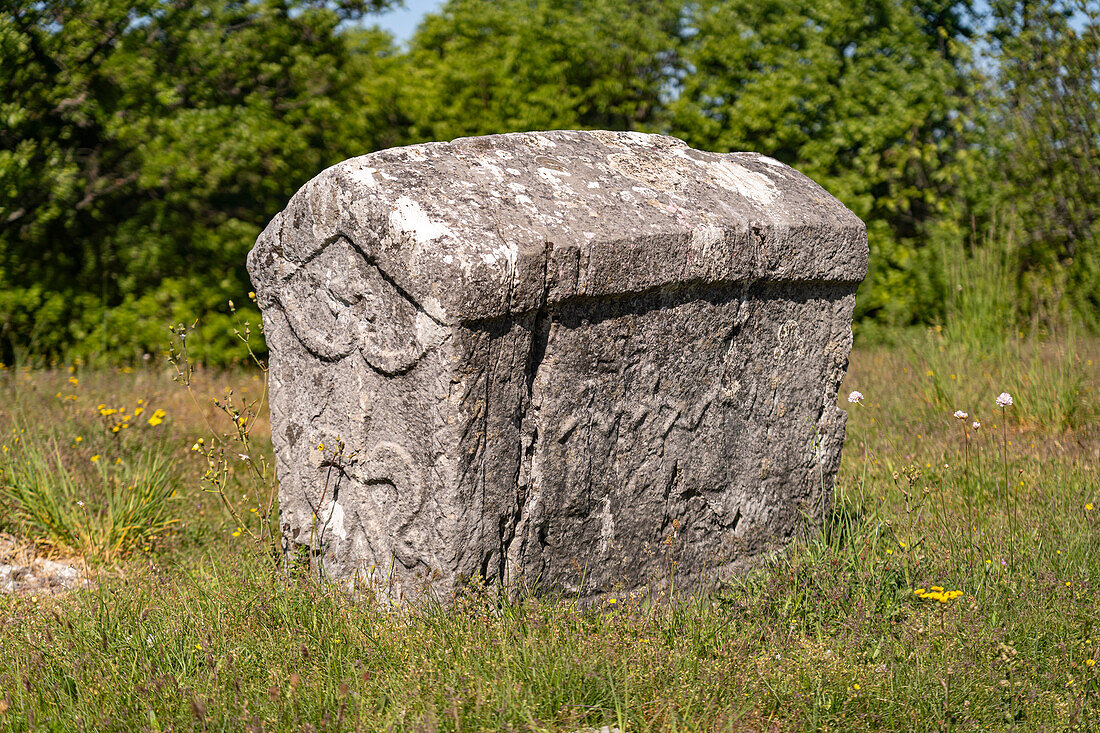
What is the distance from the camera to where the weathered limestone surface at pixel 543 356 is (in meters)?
2.27

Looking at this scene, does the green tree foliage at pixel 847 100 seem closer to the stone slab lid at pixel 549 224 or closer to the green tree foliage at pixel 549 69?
the green tree foliage at pixel 549 69

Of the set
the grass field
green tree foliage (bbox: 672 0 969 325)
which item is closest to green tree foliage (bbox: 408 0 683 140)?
green tree foliage (bbox: 672 0 969 325)

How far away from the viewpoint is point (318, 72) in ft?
23.6

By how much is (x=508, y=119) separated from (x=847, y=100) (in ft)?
9.68

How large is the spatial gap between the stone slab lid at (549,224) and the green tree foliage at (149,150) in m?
4.04

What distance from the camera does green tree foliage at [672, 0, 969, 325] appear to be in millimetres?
7555

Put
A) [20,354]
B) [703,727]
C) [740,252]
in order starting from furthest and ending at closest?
[20,354] → [740,252] → [703,727]

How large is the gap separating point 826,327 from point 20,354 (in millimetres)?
5561

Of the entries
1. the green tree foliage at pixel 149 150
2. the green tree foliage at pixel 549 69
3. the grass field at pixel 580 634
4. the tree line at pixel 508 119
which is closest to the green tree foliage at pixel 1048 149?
the tree line at pixel 508 119

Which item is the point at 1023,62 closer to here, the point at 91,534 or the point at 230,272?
the point at 230,272

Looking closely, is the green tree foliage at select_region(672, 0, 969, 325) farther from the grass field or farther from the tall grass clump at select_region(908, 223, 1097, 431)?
the grass field

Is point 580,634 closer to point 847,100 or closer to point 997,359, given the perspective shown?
point 997,359

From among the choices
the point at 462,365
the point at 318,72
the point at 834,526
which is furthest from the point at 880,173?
the point at 462,365

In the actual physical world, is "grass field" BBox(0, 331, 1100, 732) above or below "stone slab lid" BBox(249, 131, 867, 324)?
below
